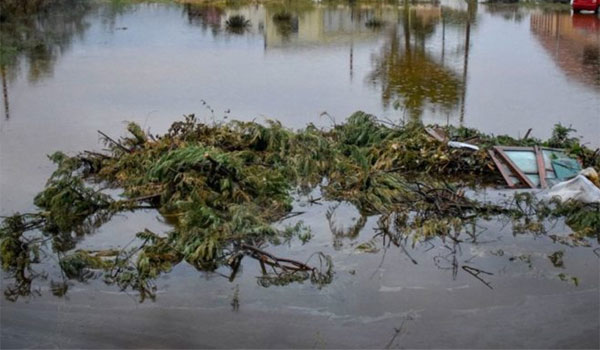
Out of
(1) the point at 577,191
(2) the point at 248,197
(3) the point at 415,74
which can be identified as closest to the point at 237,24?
(3) the point at 415,74

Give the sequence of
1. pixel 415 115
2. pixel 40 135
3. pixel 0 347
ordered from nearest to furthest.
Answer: pixel 0 347 < pixel 40 135 < pixel 415 115

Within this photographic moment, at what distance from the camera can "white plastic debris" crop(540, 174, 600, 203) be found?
780cm

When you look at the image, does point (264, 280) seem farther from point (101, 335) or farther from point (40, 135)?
point (40, 135)

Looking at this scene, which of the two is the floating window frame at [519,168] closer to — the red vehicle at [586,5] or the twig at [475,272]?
the twig at [475,272]

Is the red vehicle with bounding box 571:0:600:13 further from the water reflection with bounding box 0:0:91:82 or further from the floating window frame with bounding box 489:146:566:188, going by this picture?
the floating window frame with bounding box 489:146:566:188

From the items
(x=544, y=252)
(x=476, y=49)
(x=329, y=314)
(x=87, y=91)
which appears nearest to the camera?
(x=329, y=314)

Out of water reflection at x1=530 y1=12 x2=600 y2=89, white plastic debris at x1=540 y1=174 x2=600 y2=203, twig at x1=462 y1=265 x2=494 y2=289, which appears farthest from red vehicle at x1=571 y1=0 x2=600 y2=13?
twig at x1=462 y1=265 x2=494 y2=289

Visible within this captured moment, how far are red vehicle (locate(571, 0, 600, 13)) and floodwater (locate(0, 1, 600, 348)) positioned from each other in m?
2.05

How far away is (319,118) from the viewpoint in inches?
468

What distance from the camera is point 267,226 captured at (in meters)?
7.14

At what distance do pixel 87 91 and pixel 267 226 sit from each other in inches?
308

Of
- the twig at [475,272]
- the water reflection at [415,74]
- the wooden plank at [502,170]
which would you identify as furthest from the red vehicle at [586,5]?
the twig at [475,272]

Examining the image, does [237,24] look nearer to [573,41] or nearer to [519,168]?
[573,41]

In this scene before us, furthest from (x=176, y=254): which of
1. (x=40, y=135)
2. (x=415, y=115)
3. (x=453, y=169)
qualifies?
(x=415, y=115)
